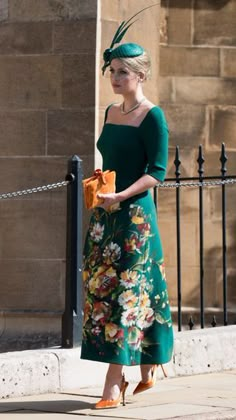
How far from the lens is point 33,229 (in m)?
10.1

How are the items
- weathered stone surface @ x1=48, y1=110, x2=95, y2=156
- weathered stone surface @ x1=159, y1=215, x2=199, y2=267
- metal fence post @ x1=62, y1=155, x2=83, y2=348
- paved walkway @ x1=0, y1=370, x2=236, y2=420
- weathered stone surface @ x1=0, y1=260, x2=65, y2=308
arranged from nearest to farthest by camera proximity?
1. paved walkway @ x1=0, y1=370, x2=236, y2=420
2. metal fence post @ x1=62, y1=155, x2=83, y2=348
3. weathered stone surface @ x1=48, y1=110, x2=95, y2=156
4. weathered stone surface @ x1=0, y1=260, x2=65, y2=308
5. weathered stone surface @ x1=159, y1=215, x2=199, y2=267

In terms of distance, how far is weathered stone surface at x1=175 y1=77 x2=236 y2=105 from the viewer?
11188 mm

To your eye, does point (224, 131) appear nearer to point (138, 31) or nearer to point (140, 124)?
point (138, 31)

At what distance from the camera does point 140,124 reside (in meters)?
6.73

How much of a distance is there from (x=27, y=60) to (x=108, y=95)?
67 centimetres

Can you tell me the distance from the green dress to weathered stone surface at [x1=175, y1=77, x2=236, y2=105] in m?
4.44

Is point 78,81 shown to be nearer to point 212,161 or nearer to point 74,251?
point 212,161

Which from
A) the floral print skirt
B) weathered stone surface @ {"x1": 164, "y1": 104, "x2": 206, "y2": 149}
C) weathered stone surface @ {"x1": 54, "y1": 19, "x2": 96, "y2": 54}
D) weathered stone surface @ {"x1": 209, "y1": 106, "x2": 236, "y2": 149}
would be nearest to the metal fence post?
the floral print skirt

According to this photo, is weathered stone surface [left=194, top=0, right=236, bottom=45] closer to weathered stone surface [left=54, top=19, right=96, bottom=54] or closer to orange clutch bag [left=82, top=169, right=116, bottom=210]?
weathered stone surface [left=54, top=19, right=96, bottom=54]

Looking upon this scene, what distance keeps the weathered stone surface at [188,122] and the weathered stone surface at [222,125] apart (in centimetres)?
8

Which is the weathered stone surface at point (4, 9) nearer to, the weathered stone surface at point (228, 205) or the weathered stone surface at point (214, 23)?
the weathered stone surface at point (214, 23)

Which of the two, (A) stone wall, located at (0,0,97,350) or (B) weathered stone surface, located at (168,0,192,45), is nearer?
(A) stone wall, located at (0,0,97,350)

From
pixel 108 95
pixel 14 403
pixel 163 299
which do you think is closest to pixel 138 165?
pixel 163 299

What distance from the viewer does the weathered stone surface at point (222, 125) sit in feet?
36.7
